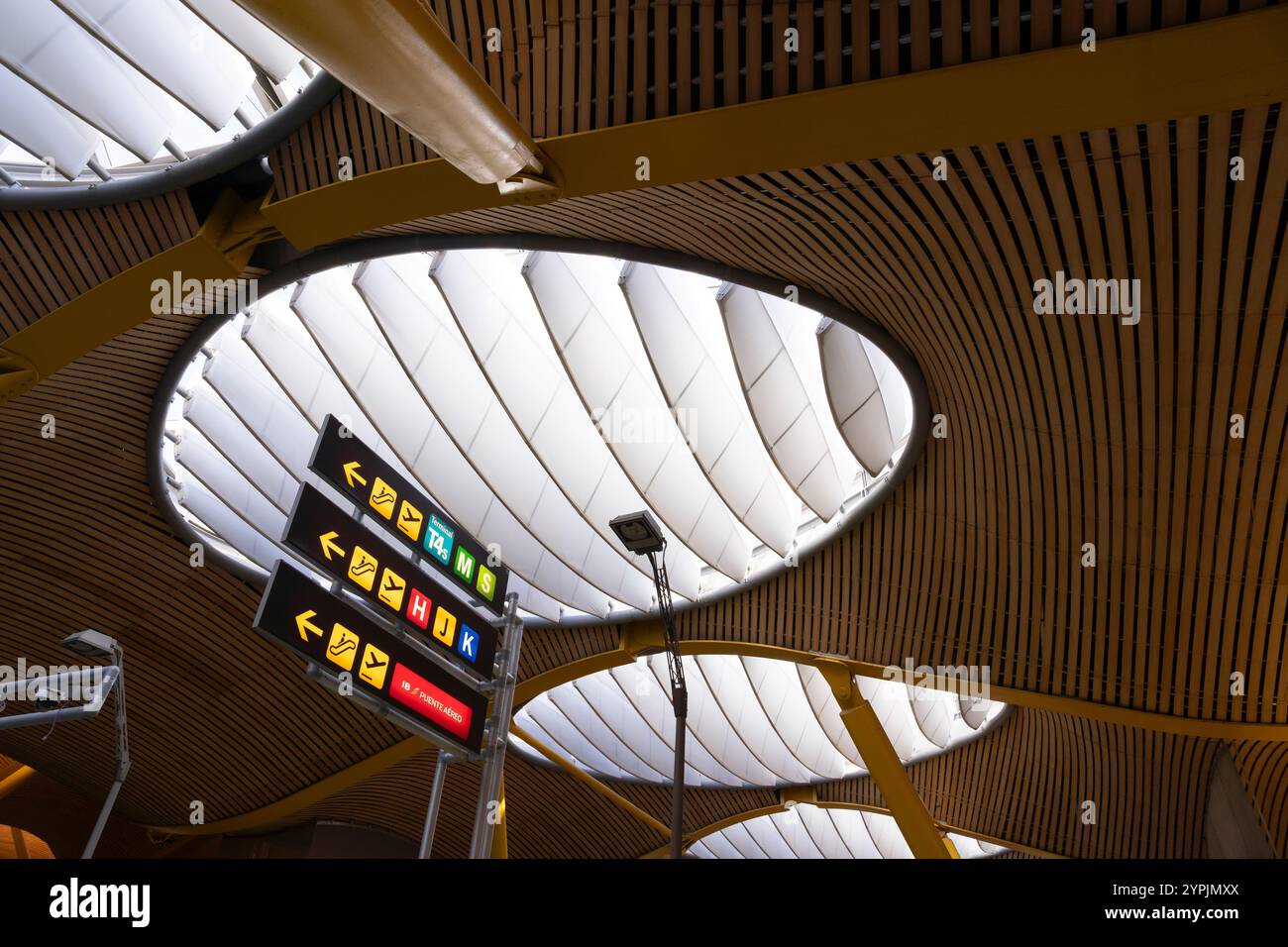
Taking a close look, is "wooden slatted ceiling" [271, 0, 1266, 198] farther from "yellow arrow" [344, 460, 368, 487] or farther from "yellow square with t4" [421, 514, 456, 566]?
"yellow square with t4" [421, 514, 456, 566]

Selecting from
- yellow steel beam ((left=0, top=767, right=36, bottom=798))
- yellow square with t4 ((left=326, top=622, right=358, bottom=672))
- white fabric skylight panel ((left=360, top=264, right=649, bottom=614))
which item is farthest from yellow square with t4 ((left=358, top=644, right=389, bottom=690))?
yellow steel beam ((left=0, top=767, right=36, bottom=798))

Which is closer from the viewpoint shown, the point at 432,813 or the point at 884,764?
the point at 432,813

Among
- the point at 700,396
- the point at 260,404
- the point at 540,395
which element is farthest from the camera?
the point at 260,404

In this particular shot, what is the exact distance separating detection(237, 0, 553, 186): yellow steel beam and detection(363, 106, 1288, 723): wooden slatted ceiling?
232cm

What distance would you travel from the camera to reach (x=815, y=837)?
27734mm

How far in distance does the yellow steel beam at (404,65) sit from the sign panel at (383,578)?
2608mm

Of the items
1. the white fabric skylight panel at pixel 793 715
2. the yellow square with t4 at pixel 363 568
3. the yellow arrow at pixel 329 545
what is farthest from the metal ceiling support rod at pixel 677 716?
the white fabric skylight panel at pixel 793 715

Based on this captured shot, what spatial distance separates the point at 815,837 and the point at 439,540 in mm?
22626

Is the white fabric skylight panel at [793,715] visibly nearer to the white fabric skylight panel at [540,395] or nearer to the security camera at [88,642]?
the white fabric skylight panel at [540,395]

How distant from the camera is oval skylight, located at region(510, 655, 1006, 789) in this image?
64.3ft

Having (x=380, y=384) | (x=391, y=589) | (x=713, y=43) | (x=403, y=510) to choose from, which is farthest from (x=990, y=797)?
(x=713, y=43)

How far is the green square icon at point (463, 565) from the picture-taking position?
8.29 metres

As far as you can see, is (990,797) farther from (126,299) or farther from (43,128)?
(43,128)
